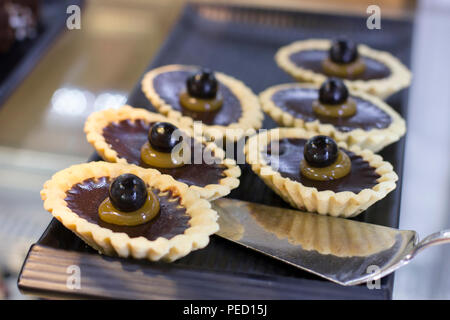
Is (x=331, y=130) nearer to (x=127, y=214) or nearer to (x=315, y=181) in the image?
(x=315, y=181)

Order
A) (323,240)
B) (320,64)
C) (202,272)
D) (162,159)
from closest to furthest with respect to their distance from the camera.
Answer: (202,272) → (323,240) → (162,159) → (320,64)

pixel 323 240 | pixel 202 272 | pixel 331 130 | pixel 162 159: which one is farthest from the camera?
pixel 331 130

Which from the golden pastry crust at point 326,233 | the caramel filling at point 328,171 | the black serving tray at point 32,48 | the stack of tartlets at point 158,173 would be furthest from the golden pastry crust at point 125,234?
the black serving tray at point 32,48

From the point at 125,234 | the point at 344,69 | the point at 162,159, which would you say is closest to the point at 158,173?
the point at 162,159

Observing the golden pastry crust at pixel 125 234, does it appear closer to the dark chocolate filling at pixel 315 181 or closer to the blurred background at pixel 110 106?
the dark chocolate filling at pixel 315 181

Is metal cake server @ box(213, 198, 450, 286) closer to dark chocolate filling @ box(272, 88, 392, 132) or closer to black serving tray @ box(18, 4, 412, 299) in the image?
black serving tray @ box(18, 4, 412, 299)
